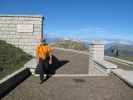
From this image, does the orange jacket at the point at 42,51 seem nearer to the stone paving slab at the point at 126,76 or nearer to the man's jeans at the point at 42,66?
the man's jeans at the point at 42,66

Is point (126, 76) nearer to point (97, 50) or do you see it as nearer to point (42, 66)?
point (42, 66)

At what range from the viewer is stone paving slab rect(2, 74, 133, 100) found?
8875 mm

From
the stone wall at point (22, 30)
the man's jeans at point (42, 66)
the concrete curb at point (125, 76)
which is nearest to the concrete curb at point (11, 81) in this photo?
the man's jeans at point (42, 66)

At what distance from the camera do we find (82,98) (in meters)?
8.80

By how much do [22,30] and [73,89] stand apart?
30.2 feet

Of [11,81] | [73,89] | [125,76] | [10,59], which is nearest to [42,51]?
[11,81]

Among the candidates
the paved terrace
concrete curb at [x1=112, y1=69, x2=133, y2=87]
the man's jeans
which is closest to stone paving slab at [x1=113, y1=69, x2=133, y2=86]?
concrete curb at [x1=112, y1=69, x2=133, y2=87]

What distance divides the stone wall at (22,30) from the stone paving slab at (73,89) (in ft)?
21.9

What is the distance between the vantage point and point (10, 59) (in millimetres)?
14945

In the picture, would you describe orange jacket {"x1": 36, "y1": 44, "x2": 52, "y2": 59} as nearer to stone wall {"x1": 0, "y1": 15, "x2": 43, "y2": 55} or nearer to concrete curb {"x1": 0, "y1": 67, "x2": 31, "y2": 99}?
concrete curb {"x1": 0, "y1": 67, "x2": 31, "y2": 99}

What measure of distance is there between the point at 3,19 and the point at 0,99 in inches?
428

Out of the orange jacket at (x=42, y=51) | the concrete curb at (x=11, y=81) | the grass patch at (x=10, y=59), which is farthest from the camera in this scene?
the grass patch at (x=10, y=59)

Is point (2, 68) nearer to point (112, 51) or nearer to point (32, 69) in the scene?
point (32, 69)

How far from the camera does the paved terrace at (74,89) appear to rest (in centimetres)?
888
